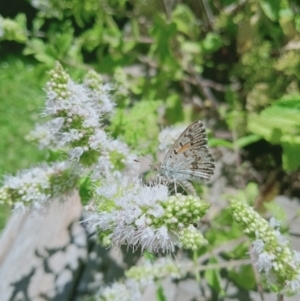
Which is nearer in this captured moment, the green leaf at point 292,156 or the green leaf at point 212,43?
the green leaf at point 292,156

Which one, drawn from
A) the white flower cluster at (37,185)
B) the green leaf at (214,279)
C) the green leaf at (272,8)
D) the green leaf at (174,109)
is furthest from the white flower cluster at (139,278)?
the green leaf at (272,8)

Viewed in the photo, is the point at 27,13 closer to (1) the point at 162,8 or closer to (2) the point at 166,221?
(1) the point at 162,8

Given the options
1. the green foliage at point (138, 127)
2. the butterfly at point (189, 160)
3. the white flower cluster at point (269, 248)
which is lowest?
the white flower cluster at point (269, 248)

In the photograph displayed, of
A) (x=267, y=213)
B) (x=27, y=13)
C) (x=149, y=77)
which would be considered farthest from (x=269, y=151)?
(x=27, y=13)

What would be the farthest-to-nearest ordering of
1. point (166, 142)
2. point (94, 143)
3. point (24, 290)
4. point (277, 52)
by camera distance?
point (277, 52) < point (24, 290) < point (166, 142) < point (94, 143)

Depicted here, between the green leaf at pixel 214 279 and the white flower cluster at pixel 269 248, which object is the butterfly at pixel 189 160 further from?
the green leaf at pixel 214 279

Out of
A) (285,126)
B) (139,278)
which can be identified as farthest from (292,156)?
(139,278)

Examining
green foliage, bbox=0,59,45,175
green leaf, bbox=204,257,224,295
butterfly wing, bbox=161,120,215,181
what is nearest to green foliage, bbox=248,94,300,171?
butterfly wing, bbox=161,120,215,181
